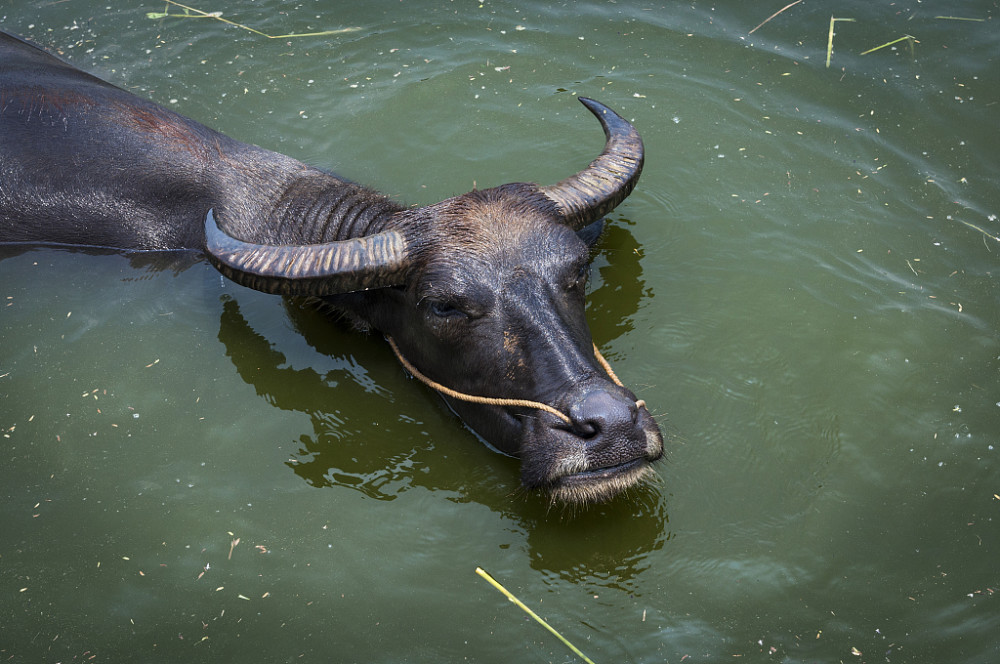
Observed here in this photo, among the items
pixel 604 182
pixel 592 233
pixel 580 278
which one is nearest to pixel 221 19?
pixel 592 233

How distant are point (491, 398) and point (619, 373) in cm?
100

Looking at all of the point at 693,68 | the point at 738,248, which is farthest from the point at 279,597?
the point at 693,68

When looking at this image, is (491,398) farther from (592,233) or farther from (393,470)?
(592,233)

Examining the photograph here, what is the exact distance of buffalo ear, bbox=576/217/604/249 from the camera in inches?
220

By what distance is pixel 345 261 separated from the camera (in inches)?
181

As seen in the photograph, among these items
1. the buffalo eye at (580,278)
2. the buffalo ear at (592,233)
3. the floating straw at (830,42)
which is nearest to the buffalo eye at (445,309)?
the buffalo eye at (580,278)

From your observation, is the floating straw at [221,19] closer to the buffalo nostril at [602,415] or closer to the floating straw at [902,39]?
the floating straw at [902,39]

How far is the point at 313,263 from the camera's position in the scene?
4602 millimetres

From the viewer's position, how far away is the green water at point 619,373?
4.05m

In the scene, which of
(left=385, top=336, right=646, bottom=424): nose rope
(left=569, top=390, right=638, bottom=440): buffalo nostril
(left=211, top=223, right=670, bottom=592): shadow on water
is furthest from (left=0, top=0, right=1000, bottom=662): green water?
(left=569, top=390, right=638, bottom=440): buffalo nostril

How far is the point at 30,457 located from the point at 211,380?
1.05 m

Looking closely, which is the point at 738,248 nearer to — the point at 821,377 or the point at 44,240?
the point at 821,377

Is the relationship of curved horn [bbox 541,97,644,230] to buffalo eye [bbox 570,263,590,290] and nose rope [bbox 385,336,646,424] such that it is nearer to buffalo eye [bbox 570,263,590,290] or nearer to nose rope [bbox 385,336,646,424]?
buffalo eye [bbox 570,263,590,290]

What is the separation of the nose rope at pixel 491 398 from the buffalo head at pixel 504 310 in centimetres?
1
